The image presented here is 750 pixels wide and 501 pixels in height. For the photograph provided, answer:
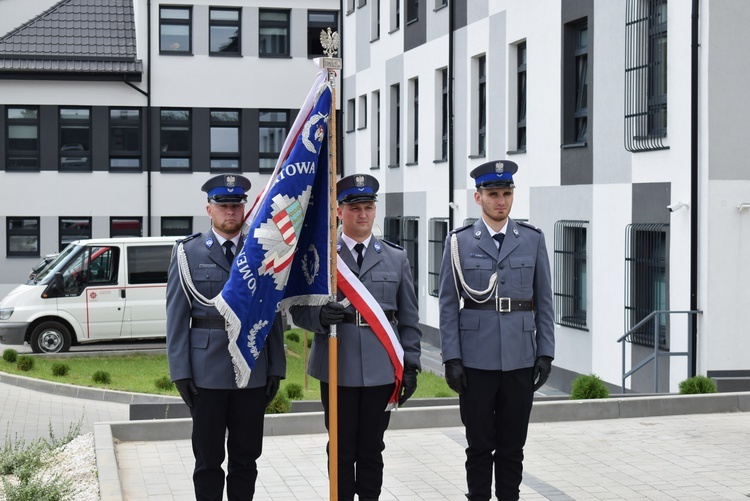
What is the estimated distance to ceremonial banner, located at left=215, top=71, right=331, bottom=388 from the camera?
655cm

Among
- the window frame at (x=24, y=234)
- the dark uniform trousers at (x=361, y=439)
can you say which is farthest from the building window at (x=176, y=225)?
the dark uniform trousers at (x=361, y=439)

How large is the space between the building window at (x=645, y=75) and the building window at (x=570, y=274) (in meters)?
2.41

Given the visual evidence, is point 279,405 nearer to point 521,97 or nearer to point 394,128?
point 521,97

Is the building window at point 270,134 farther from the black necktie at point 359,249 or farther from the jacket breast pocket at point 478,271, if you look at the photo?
the black necktie at point 359,249

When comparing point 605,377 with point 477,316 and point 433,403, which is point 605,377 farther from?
point 477,316

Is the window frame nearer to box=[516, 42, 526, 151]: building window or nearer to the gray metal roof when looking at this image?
the gray metal roof

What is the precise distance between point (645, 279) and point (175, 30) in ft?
80.2

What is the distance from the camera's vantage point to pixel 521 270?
24.0ft

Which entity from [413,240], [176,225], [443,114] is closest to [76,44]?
[176,225]

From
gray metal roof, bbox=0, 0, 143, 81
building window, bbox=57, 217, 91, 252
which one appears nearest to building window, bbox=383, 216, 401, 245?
gray metal roof, bbox=0, 0, 143, 81

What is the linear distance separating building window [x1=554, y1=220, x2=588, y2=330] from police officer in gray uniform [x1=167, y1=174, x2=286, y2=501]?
12.2 meters

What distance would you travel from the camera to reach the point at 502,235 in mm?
7398

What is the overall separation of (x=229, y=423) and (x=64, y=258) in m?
15.8

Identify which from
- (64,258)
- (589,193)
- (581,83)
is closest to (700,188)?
(589,193)
